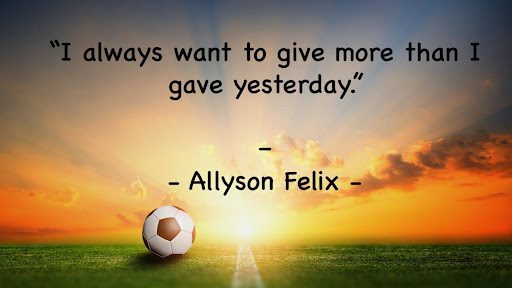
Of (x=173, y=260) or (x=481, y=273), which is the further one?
(x=173, y=260)

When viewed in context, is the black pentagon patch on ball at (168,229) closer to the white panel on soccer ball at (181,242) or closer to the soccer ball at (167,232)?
the soccer ball at (167,232)

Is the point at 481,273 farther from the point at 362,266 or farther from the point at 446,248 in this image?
the point at 446,248

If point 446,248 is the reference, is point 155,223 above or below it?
above

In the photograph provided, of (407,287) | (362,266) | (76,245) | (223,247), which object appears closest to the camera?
(407,287)

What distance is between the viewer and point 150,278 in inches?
361

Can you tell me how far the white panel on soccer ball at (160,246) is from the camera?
11883 millimetres

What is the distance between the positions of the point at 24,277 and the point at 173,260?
3.54 metres

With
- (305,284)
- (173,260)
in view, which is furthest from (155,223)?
(305,284)

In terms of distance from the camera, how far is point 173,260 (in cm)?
1215

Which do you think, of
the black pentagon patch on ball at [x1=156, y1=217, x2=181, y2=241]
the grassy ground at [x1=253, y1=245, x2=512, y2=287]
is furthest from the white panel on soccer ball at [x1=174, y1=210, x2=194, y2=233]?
the grassy ground at [x1=253, y1=245, x2=512, y2=287]

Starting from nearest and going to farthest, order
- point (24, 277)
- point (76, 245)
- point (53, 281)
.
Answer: point (53, 281) → point (24, 277) → point (76, 245)

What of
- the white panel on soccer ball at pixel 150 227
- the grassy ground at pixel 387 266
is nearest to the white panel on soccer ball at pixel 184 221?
the white panel on soccer ball at pixel 150 227

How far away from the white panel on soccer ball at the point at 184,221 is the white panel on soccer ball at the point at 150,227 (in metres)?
0.52

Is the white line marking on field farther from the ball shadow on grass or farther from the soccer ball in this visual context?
the ball shadow on grass
